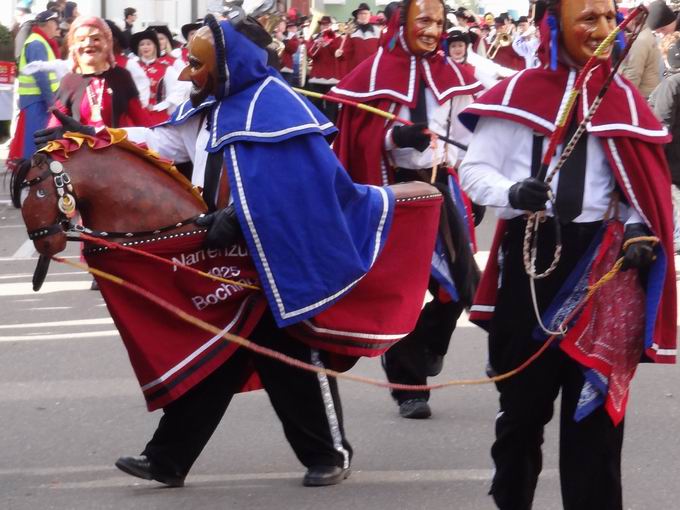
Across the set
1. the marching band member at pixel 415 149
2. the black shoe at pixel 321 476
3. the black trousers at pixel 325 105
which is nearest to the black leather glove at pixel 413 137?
the marching band member at pixel 415 149

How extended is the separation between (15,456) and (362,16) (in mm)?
18579

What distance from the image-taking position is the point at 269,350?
15.5 ft

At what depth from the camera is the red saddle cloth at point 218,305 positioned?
4.67 meters

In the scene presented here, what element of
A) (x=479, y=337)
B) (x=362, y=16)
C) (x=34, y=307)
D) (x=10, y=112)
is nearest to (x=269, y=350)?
(x=479, y=337)

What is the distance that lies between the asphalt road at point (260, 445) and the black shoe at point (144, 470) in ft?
0.16

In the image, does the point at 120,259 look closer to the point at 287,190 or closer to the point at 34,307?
the point at 287,190

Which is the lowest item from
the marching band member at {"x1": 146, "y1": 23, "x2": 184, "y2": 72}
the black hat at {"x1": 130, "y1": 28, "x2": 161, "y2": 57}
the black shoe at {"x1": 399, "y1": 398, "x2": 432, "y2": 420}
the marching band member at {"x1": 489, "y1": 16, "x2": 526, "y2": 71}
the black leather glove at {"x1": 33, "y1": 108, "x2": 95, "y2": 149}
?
the marching band member at {"x1": 489, "y1": 16, "x2": 526, "y2": 71}

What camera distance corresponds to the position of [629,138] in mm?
4035

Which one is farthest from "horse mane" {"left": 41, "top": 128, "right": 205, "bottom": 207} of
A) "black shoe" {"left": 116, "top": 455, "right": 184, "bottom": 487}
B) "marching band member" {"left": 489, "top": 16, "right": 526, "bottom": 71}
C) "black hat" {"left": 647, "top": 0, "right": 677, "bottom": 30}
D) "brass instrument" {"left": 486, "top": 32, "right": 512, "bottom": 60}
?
"brass instrument" {"left": 486, "top": 32, "right": 512, "bottom": 60}

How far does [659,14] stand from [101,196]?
6.09ft

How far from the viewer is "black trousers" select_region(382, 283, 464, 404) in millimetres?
6109

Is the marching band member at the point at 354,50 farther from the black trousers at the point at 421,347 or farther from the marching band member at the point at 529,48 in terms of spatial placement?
the black trousers at the point at 421,347

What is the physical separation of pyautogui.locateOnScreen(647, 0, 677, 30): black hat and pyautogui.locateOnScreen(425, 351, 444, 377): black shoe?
218cm

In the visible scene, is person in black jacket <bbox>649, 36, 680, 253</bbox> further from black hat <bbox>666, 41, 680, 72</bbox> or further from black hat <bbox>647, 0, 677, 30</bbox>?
black hat <bbox>647, 0, 677, 30</bbox>
